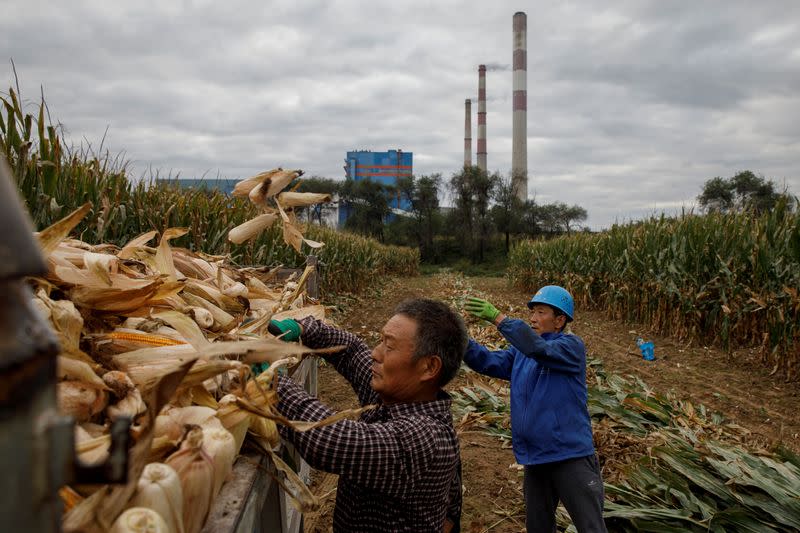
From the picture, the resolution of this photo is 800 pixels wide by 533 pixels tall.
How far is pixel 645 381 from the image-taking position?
732cm

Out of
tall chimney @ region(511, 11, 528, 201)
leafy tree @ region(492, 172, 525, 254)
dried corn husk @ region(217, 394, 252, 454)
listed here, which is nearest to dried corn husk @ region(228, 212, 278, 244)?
dried corn husk @ region(217, 394, 252, 454)

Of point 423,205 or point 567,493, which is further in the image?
point 423,205

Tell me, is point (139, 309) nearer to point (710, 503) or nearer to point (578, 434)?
point (578, 434)

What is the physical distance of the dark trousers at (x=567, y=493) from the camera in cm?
305

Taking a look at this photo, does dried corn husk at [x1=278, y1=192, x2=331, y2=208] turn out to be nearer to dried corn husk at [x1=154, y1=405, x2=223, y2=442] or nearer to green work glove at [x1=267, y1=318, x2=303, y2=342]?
green work glove at [x1=267, y1=318, x2=303, y2=342]

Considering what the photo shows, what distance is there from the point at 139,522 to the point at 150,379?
A: 1.63 feet

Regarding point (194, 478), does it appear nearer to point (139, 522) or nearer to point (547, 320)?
point (139, 522)

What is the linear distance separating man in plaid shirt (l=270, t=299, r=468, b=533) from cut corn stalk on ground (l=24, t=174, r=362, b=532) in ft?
0.56

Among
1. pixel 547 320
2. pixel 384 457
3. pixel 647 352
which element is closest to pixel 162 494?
pixel 384 457

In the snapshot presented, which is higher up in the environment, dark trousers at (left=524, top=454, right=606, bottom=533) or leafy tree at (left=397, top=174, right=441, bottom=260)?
leafy tree at (left=397, top=174, right=441, bottom=260)

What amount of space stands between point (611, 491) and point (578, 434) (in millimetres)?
866

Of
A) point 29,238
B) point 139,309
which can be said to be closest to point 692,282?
point 139,309

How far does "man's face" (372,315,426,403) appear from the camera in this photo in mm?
2000

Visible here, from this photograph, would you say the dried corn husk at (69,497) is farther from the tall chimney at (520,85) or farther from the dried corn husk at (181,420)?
the tall chimney at (520,85)
